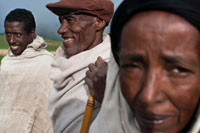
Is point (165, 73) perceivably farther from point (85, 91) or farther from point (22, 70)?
point (22, 70)

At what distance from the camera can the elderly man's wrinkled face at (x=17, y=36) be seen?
17.3ft

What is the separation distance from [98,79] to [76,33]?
0.69 metres

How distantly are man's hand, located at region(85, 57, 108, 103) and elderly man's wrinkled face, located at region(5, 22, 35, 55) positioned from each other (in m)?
3.22

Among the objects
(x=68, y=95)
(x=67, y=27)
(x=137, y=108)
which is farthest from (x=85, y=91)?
(x=137, y=108)

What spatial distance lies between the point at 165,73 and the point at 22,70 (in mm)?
4299

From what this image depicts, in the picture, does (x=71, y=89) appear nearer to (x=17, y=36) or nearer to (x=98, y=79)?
(x=98, y=79)

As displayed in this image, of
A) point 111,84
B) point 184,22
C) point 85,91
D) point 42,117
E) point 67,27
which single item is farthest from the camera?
point 42,117

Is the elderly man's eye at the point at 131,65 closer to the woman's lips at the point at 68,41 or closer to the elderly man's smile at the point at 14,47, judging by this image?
the woman's lips at the point at 68,41

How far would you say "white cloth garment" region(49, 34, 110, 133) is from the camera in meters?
2.55

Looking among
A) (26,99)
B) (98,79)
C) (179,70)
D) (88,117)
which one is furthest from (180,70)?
(26,99)

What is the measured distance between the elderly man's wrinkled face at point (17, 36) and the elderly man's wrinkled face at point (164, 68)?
13.7 ft

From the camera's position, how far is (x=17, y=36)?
5.29m

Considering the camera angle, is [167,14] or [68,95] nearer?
[167,14]

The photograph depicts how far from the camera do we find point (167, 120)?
1283 millimetres
